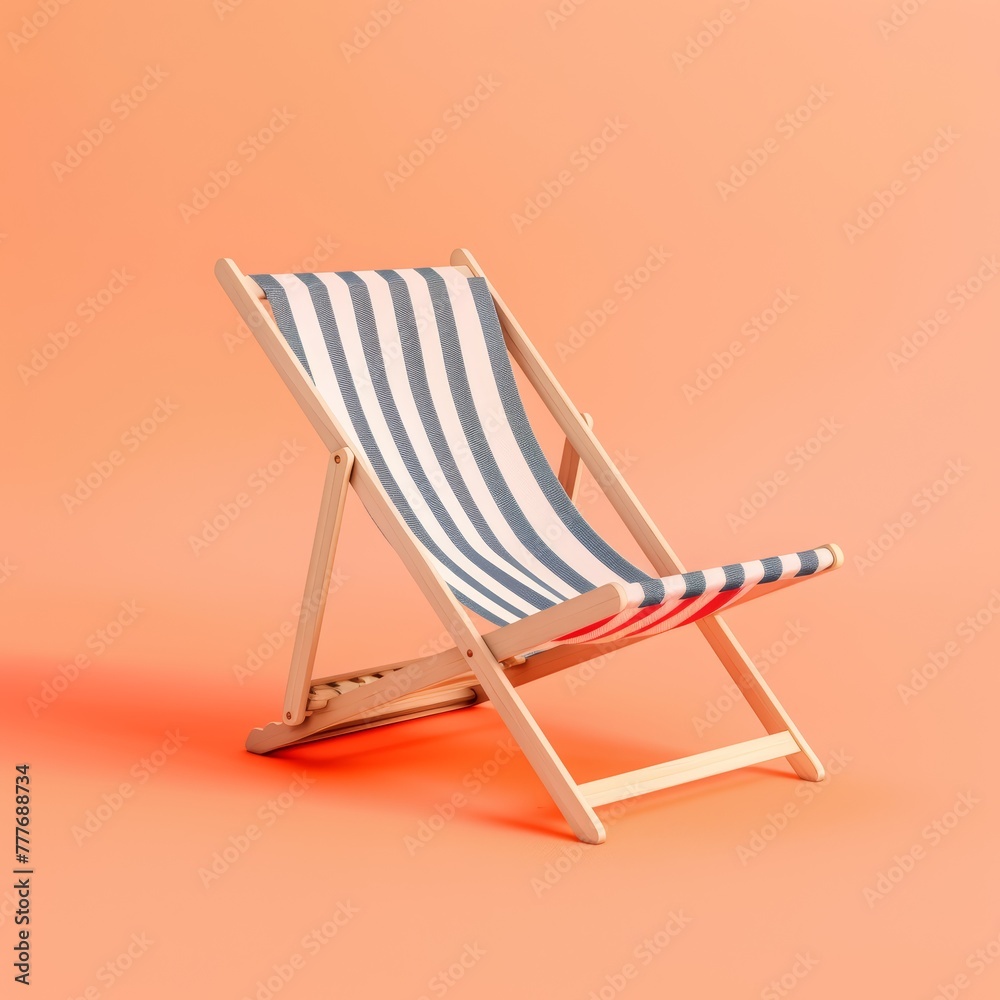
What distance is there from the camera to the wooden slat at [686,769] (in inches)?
131

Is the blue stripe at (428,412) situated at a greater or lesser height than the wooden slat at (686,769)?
greater

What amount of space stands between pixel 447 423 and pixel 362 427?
0.98ft

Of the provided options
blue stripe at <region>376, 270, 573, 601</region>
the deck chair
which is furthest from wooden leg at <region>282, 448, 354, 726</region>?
blue stripe at <region>376, 270, 573, 601</region>

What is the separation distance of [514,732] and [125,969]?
1017 millimetres

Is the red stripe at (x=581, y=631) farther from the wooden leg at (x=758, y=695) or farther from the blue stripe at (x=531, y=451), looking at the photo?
the wooden leg at (x=758, y=695)

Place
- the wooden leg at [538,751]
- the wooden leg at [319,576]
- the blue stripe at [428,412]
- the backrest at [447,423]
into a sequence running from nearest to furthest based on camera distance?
the wooden leg at [538,751], the wooden leg at [319,576], the backrest at [447,423], the blue stripe at [428,412]

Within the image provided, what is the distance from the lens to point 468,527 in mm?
3807

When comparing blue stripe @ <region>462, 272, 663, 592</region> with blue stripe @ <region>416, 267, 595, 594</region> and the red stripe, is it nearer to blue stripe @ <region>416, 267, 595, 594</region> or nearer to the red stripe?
blue stripe @ <region>416, 267, 595, 594</region>

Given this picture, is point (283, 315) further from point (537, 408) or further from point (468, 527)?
point (537, 408)

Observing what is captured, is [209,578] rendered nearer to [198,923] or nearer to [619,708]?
[619,708]

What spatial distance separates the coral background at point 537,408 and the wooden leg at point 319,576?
23 centimetres

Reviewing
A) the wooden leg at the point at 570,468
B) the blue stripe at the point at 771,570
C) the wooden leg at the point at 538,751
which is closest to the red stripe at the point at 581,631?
the wooden leg at the point at 538,751

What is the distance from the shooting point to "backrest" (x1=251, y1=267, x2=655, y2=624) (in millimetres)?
3693

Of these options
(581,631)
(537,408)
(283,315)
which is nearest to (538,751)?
(581,631)
